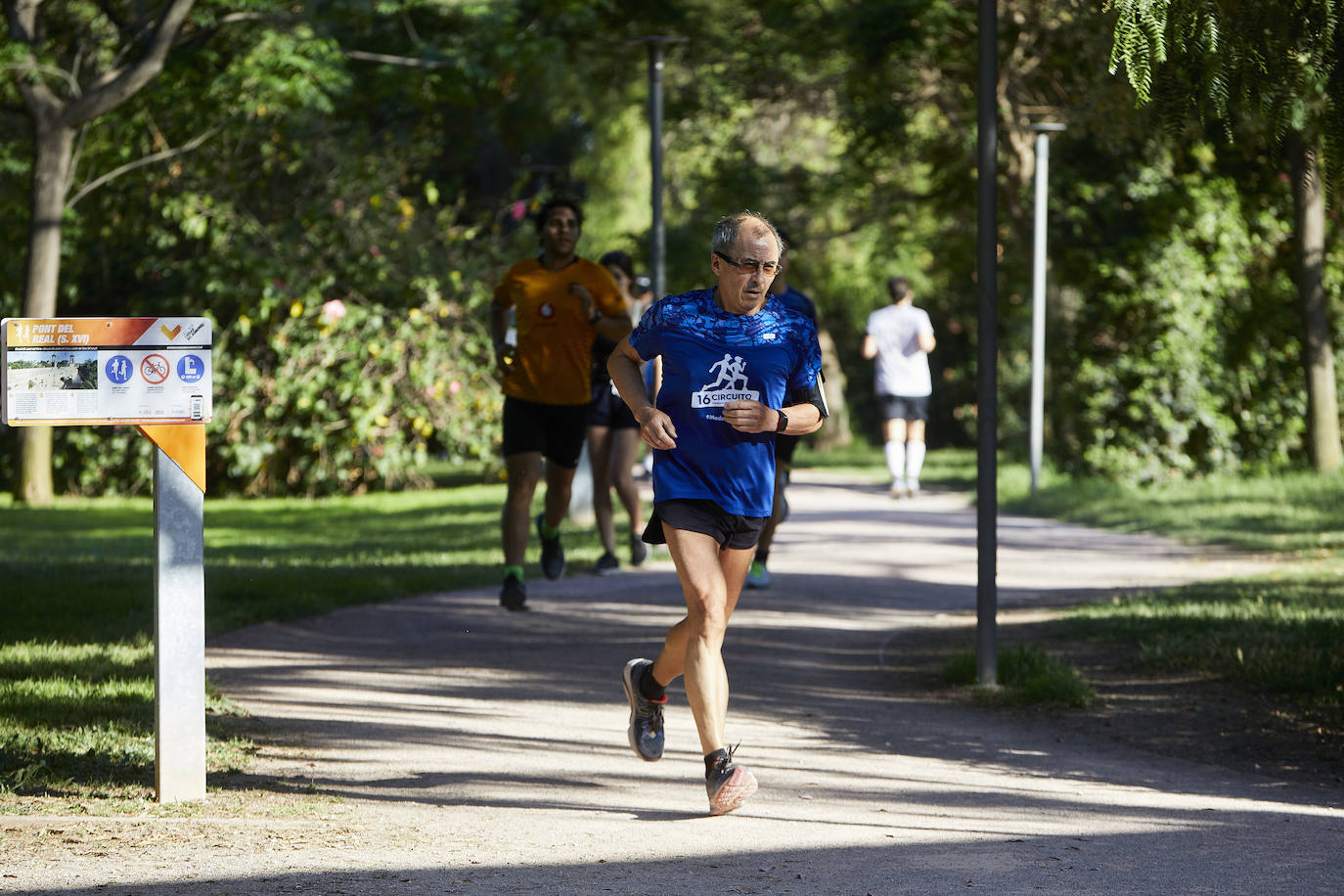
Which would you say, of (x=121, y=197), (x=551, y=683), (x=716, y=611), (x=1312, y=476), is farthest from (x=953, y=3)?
(x=716, y=611)

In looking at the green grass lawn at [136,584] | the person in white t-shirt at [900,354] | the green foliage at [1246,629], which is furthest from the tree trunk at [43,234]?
the green foliage at [1246,629]

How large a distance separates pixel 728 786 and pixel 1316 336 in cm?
1270

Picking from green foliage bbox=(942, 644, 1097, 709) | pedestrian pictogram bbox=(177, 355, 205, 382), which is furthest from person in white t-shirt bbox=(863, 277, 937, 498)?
pedestrian pictogram bbox=(177, 355, 205, 382)

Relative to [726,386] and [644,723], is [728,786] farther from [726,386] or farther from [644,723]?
[726,386]

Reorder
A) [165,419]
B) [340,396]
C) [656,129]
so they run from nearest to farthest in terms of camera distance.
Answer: [165,419], [656,129], [340,396]

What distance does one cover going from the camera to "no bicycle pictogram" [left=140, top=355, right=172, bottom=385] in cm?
494

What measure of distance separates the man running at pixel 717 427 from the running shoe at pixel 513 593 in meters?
3.67

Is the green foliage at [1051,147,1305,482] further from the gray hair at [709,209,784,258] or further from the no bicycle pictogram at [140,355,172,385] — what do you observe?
the no bicycle pictogram at [140,355,172,385]

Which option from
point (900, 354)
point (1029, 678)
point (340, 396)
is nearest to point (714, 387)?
point (1029, 678)

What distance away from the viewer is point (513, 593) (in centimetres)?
887

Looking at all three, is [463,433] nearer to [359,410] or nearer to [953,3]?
[359,410]

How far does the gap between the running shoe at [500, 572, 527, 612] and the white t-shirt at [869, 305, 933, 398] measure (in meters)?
8.05

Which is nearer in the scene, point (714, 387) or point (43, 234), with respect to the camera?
point (714, 387)

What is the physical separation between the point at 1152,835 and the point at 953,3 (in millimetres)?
14388
